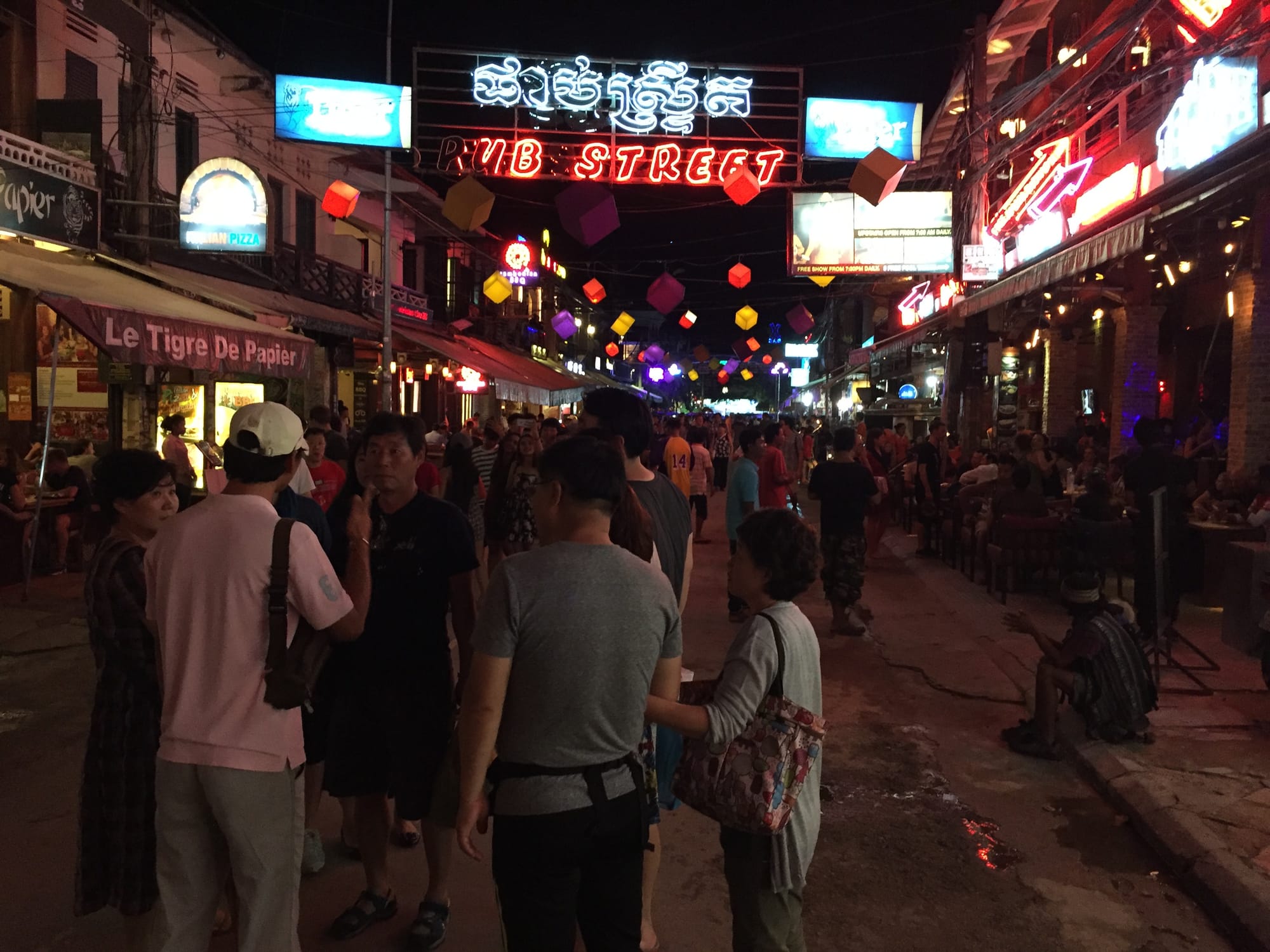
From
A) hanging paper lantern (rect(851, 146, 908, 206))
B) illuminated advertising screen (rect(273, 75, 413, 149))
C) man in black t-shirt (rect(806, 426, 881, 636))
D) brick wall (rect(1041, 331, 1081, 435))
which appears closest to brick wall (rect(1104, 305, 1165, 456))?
brick wall (rect(1041, 331, 1081, 435))

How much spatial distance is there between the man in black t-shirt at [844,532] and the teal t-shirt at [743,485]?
1.83 feet

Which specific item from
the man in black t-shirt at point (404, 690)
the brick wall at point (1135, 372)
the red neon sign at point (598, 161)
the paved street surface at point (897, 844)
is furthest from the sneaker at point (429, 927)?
the red neon sign at point (598, 161)

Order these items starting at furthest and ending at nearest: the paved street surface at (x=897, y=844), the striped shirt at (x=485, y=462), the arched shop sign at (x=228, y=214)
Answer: the arched shop sign at (x=228, y=214) → the striped shirt at (x=485, y=462) → the paved street surface at (x=897, y=844)

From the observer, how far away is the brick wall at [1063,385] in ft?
60.7

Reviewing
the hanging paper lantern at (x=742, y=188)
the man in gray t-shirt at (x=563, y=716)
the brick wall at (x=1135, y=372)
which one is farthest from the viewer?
the hanging paper lantern at (x=742, y=188)

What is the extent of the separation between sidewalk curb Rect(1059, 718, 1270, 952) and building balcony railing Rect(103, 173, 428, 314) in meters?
11.9

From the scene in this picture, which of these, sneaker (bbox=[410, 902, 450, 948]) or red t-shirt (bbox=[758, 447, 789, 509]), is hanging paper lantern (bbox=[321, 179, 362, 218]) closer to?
red t-shirt (bbox=[758, 447, 789, 509])

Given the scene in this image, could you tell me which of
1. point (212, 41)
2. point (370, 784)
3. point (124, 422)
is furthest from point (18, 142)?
point (370, 784)

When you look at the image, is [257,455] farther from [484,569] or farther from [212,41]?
[212,41]

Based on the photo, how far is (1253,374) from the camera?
10.3 m

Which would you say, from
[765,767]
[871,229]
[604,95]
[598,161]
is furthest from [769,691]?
[871,229]

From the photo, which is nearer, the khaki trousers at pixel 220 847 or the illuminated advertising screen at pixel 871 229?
the khaki trousers at pixel 220 847

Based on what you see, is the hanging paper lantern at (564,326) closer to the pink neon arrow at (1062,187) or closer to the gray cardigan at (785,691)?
the pink neon arrow at (1062,187)

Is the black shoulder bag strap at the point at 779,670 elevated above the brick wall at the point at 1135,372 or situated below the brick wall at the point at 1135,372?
below
